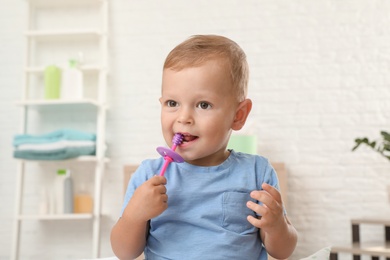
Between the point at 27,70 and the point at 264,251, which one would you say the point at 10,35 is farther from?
the point at 264,251

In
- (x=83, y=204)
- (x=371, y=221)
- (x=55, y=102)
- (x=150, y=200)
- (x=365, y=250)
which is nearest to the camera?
(x=150, y=200)

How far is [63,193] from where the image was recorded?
374 cm

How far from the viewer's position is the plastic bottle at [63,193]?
12.2 feet

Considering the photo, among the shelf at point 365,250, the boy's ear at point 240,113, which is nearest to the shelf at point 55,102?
the shelf at point 365,250

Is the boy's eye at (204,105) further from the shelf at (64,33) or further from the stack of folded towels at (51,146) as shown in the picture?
the shelf at (64,33)

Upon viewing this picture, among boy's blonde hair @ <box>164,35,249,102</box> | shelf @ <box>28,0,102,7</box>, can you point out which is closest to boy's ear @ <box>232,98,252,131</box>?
boy's blonde hair @ <box>164,35,249,102</box>

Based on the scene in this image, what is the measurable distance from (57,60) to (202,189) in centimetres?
303

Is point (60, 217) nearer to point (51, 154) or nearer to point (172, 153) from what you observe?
point (51, 154)

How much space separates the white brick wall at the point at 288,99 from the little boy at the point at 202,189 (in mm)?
2344

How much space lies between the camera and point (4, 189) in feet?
13.3

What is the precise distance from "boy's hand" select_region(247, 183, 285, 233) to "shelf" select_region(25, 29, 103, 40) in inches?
114

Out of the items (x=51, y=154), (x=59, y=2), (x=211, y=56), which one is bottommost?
(x=51, y=154)

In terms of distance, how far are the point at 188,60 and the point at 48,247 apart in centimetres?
304

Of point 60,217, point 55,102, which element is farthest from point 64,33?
point 60,217
